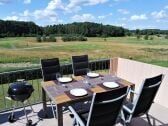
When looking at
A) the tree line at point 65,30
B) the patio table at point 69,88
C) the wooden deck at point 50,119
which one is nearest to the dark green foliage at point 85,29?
the tree line at point 65,30

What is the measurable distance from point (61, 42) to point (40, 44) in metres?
3.66

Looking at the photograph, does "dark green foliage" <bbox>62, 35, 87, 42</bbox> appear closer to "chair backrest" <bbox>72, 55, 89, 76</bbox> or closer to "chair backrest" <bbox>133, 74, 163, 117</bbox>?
"chair backrest" <bbox>72, 55, 89, 76</bbox>

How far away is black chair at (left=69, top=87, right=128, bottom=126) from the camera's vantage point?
2570mm

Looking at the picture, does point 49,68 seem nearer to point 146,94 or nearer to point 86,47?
point 146,94

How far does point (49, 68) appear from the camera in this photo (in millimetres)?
4410

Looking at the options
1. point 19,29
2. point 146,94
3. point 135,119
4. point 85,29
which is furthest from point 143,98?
point 19,29

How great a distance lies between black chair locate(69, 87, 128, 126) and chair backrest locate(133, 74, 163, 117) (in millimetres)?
465

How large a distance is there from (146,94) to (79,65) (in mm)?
1949

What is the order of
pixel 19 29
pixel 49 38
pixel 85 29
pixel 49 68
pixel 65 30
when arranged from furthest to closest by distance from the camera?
pixel 19 29 → pixel 49 38 → pixel 65 30 → pixel 85 29 → pixel 49 68

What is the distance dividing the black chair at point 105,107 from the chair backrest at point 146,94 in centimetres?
47

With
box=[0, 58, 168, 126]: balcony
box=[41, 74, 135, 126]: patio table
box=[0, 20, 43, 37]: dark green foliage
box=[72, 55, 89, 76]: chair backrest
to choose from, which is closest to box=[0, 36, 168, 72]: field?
box=[0, 20, 43, 37]: dark green foliage

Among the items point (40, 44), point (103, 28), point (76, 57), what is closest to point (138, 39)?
point (103, 28)

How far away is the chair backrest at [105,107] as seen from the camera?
8.43 ft

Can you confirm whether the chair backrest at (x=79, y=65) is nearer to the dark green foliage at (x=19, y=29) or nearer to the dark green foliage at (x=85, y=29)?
the dark green foliage at (x=85, y=29)
